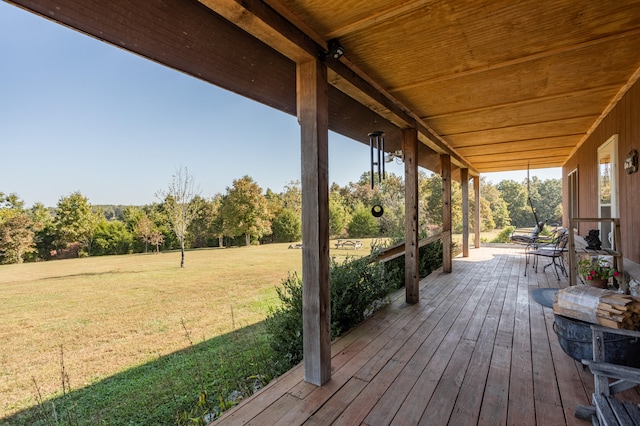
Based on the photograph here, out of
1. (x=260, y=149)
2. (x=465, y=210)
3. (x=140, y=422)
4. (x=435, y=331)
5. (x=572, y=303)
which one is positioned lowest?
(x=140, y=422)

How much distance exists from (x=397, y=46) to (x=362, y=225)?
52.0 ft

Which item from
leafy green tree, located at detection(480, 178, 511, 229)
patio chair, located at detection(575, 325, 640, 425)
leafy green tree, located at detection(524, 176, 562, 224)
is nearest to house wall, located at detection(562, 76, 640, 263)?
patio chair, located at detection(575, 325, 640, 425)

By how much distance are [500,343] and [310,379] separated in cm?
177

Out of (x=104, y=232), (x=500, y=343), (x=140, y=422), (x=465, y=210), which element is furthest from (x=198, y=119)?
(x=500, y=343)

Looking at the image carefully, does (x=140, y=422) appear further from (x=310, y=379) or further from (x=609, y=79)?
(x=609, y=79)

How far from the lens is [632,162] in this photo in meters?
2.70

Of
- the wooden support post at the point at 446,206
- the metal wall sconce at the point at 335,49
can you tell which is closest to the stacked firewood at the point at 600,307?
the metal wall sconce at the point at 335,49

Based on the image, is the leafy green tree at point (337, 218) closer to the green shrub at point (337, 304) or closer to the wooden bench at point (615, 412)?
the green shrub at point (337, 304)

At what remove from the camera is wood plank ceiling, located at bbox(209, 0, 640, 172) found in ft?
4.97

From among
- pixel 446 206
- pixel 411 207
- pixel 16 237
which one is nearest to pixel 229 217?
pixel 16 237

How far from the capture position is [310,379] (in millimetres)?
1884

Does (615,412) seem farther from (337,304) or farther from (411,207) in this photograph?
(411,207)

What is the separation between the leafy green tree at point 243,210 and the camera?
18859 mm

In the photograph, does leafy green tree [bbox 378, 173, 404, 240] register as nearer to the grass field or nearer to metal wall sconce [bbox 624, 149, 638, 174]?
the grass field
